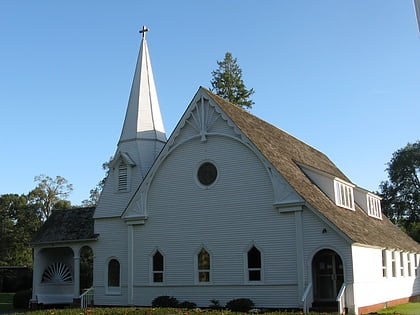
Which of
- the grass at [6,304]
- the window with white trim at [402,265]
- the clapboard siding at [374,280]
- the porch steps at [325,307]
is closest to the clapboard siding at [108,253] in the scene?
the grass at [6,304]

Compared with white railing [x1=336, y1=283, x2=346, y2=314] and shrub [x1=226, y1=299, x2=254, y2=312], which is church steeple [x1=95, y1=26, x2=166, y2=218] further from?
white railing [x1=336, y1=283, x2=346, y2=314]

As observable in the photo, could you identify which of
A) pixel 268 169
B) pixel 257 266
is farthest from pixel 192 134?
pixel 257 266

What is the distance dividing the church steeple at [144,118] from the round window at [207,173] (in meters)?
5.08

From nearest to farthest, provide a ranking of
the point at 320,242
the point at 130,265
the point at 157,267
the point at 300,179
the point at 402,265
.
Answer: the point at 320,242, the point at 300,179, the point at 157,267, the point at 130,265, the point at 402,265

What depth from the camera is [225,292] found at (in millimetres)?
24453

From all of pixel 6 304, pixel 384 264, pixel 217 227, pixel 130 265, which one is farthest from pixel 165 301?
pixel 6 304

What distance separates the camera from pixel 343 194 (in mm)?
27750

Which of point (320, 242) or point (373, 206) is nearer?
point (320, 242)

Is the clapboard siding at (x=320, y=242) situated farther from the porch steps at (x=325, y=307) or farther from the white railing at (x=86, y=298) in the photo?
the white railing at (x=86, y=298)

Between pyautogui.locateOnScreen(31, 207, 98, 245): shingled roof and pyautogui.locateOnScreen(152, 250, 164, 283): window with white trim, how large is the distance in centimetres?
480

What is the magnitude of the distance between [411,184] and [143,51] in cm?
→ 4367

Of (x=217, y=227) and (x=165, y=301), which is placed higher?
(x=217, y=227)

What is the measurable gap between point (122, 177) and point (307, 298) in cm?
1359

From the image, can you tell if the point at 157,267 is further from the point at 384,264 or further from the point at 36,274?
the point at 384,264
